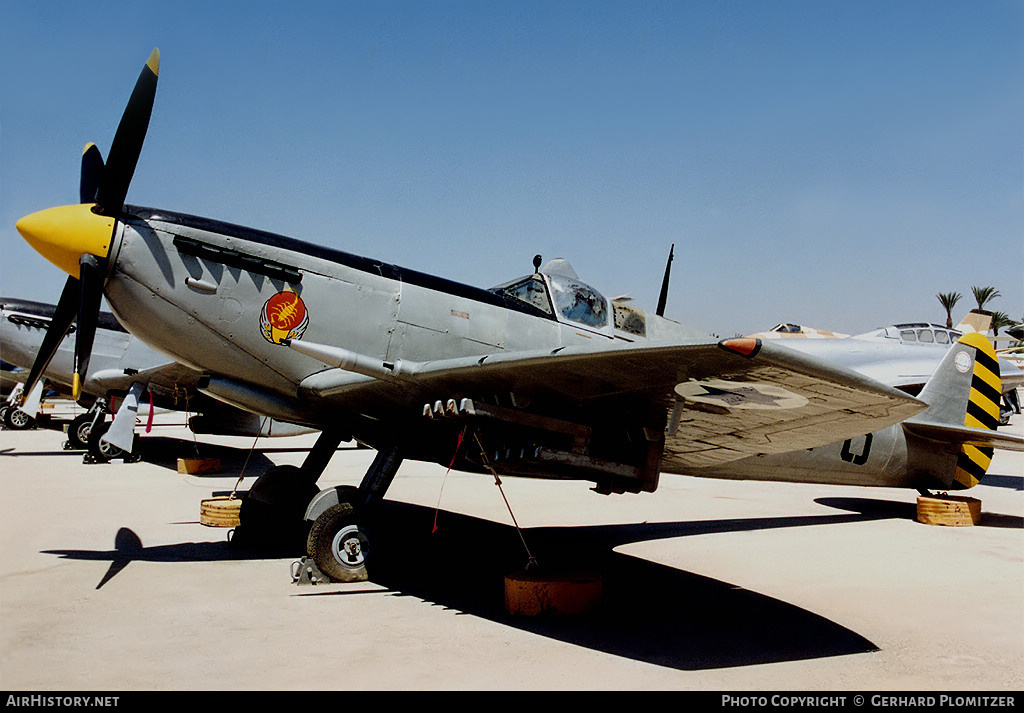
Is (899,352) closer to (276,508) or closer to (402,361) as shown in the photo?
(276,508)

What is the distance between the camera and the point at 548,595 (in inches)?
187

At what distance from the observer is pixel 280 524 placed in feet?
23.0

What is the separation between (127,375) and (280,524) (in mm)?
7986

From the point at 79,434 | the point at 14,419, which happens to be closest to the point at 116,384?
the point at 79,434

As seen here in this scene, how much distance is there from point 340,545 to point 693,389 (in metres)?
3.10

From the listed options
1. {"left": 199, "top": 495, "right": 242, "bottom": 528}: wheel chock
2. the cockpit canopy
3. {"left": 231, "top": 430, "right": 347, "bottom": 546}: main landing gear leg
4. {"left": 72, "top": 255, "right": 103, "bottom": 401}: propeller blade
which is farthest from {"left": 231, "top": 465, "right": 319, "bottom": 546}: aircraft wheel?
the cockpit canopy

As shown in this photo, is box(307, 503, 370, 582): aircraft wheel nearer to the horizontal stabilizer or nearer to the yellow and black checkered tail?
the horizontal stabilizer

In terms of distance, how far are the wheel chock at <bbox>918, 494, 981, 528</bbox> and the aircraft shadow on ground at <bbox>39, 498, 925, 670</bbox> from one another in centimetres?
178

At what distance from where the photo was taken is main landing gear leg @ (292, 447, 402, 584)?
5328 millimetres

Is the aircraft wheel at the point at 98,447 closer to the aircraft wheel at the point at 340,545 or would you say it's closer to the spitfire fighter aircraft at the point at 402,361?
the spitfire fighter aircraft at the point at 402,361

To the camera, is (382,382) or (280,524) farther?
(280,524)

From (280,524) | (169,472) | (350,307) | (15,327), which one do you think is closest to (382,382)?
(350,307)
